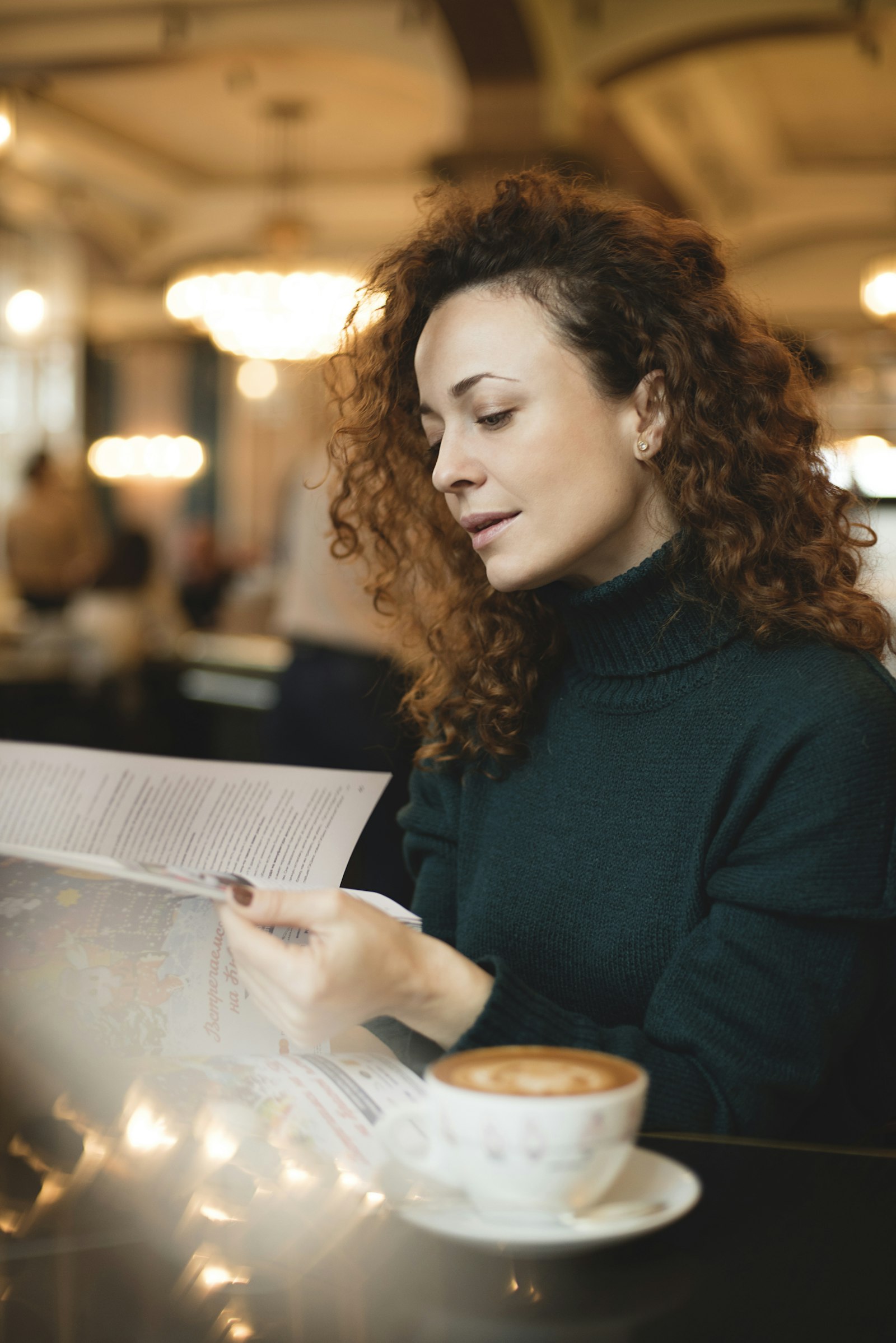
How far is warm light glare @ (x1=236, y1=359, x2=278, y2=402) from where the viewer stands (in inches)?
438

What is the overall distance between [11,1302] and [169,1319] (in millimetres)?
69

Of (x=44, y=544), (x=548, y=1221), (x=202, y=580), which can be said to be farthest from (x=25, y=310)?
(x=548, y=1221)

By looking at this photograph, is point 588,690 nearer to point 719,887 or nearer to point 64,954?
point 719,887

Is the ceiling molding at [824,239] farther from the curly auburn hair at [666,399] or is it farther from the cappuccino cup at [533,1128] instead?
the cappuccino cup at [533,1128]

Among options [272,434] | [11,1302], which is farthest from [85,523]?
[11,1302]

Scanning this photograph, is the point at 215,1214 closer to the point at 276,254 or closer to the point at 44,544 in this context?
the point at 276,254

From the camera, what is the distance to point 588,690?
118 cm

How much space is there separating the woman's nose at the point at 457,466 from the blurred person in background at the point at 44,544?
267 inches

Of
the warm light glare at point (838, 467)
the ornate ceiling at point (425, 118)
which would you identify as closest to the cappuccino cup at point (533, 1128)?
the warm light glare at point (838, 467)

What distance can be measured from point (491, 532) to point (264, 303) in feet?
21.0

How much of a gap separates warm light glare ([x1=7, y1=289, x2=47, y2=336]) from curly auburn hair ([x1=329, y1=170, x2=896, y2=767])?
31.0 ft

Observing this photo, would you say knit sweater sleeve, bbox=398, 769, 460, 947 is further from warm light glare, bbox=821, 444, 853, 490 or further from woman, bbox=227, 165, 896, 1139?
warm light glare, bbox=821, 444, 853, 490

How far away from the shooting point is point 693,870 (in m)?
1.00

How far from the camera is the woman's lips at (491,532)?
1.07m
